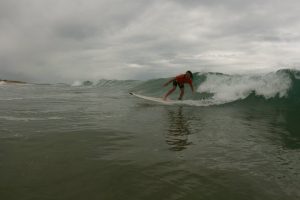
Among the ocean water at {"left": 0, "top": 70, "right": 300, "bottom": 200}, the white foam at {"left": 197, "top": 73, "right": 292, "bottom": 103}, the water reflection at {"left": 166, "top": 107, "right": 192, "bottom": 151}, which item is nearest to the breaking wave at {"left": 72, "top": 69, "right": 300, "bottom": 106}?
the white foam at {"left": 197, "top": 73, "right": 292, "bottom": 103}

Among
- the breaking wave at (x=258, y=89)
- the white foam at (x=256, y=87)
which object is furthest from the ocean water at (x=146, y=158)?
the white foam at (x=256, y=87)

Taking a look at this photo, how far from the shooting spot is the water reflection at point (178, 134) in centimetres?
525

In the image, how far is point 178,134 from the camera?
6.25 meters

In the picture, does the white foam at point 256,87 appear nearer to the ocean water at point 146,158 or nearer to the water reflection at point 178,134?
the ocean water at point 146,158

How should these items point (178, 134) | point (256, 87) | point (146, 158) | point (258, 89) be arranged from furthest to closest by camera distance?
1. point (256, 87)
2. point (258, 89)
3. point (178, 134)
4. point (146, 158)

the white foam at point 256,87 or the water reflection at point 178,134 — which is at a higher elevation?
the white foam at point 256,87

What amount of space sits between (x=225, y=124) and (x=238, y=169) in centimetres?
388

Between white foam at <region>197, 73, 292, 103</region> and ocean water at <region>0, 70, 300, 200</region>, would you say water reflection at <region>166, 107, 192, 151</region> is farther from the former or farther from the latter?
white foam at <region>197, 73, 292, 103</region>

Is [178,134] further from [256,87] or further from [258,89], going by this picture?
[256,87]

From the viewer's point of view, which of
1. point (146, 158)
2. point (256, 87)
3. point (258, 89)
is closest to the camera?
point (146, 158)

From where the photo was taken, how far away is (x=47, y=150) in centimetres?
465

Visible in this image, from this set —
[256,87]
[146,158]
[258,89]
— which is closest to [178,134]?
[146,158]

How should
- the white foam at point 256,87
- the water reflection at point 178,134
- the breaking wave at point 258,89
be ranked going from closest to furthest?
1. the water reflection at point 178,134
2. the breaking wave at point 258,89
3. the white foam at point 256,87

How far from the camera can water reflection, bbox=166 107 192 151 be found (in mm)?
5248
